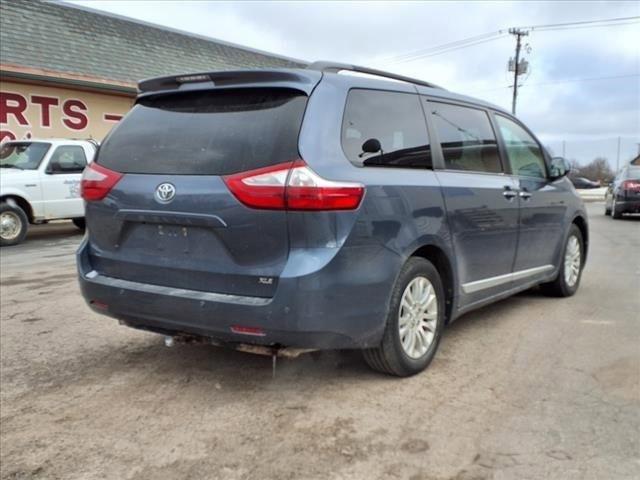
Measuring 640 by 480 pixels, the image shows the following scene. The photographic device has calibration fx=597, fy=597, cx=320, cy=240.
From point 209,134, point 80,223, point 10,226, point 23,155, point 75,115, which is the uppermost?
point 75,115

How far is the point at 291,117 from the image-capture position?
10.4 feet

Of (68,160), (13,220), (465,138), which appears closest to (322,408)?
(465,138)

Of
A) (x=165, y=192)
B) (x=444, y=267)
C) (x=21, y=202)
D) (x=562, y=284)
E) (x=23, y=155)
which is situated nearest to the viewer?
(x=165, y=192)

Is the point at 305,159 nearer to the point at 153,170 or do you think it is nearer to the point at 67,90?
the point at 153,170

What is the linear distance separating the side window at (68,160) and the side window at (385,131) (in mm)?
9294

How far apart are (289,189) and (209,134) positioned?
0.66 m

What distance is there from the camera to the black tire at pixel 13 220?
34.2 ft

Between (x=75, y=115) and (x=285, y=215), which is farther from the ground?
(x=75, y=115)

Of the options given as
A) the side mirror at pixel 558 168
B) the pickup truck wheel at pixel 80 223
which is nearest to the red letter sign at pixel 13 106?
the pickup truck wheel at pixel 80 223

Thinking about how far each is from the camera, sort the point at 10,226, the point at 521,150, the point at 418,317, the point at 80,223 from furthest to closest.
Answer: the point at 80,223 < the point at 10,226 < the point at 521,150 < the point at 418,317

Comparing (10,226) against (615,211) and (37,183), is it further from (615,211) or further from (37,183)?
(615,211)

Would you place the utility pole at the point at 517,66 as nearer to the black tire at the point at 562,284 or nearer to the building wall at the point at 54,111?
the building wall at the point at 54,111

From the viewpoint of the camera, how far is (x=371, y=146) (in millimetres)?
3465

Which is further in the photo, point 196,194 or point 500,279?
point 500,279
